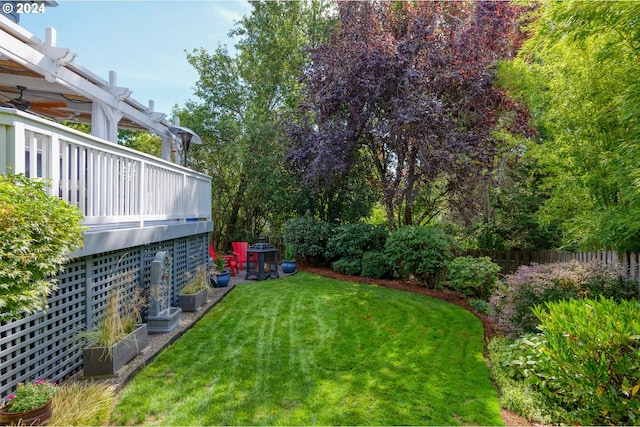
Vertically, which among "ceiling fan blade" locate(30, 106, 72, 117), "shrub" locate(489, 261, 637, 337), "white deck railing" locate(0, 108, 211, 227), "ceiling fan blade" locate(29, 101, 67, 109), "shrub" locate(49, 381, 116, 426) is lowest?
"shrub" locate(49, 381, 116, 426)

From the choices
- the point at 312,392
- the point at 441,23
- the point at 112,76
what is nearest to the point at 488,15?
the point at 441,23

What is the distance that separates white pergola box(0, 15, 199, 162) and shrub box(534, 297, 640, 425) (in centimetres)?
602

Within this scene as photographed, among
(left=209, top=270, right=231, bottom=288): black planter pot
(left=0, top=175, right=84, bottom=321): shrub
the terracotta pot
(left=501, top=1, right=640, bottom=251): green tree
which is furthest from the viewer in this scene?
(left=209, top=270, right=231, bottom=288): black planter pot

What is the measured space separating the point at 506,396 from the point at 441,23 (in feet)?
30.7

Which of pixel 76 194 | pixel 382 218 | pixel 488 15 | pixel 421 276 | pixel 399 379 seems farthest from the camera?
pixel 382 218

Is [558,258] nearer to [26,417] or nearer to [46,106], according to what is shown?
[26,417]

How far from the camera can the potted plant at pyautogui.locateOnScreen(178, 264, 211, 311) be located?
5309 millimetres

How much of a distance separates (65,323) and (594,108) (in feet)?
21.4

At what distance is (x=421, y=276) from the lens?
25.9ft

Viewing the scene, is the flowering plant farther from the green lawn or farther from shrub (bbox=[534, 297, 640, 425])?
shrub (bbox=[534, 297, 640, 425])

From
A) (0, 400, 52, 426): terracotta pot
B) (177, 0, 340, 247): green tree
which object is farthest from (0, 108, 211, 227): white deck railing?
(177, 0, 340, 247): green tree

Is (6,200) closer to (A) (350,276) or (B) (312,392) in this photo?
(B) (312,392)

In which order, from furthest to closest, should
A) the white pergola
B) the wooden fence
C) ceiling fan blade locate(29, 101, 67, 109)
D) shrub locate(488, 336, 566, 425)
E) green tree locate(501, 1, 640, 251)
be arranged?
1. ceiling fan blade locate(29, 101, 67, 109)
2. the wooden fence
3. the white pergola
4. green tree locate(501, 1, 640, 251)
5. shrub locate(488, 336, 566, 425)

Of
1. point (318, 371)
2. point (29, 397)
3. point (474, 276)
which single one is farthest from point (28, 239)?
point (474, 276)
